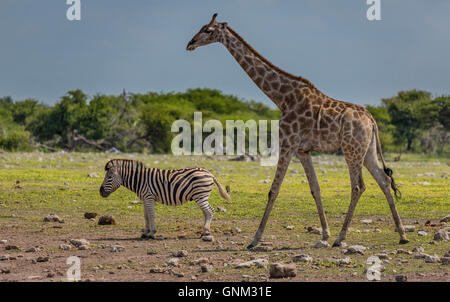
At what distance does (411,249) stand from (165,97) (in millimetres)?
60217

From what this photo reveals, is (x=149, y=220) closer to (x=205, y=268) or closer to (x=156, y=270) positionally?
(x=156, y=270)

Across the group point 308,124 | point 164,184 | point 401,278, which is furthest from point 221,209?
point 401,278

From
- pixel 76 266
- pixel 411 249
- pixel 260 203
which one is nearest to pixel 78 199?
pixel 260 203

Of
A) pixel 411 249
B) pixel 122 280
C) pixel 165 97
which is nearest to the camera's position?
pixel 122 280

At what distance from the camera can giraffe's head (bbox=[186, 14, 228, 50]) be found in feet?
34.1

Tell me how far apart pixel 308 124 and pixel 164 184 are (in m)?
2.80

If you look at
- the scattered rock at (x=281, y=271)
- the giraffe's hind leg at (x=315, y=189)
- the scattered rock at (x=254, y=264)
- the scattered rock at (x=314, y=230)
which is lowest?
the scattered rock at (x=314, y=230)

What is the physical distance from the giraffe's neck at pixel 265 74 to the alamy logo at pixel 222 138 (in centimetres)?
3539

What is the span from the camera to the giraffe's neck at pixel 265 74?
34.0ft

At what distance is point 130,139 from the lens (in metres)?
51.5

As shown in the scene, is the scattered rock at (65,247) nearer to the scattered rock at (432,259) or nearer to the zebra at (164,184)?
the zebra at (164,184)

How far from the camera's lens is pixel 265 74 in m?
10.5

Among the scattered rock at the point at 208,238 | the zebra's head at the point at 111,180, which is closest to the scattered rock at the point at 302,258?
the scattered rock at the point at 208,238
